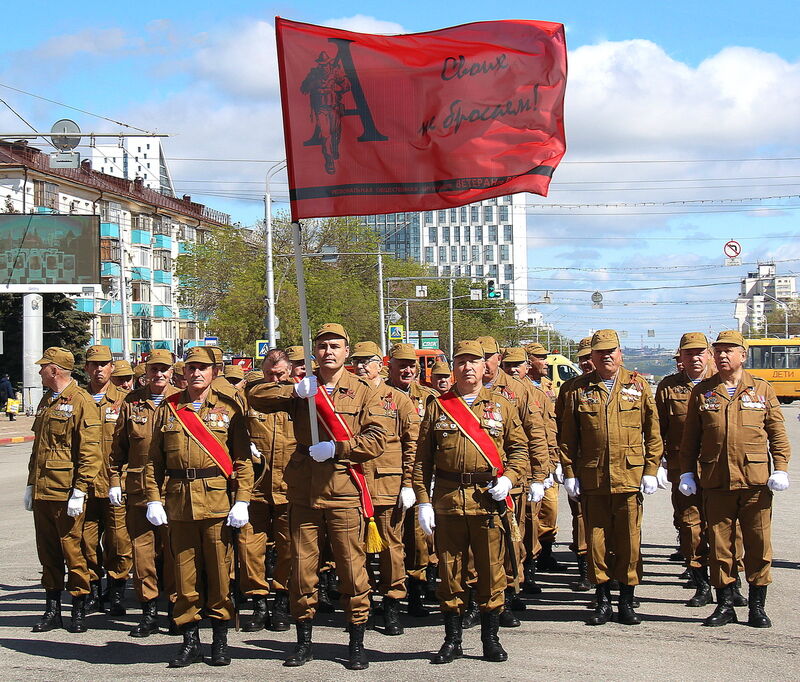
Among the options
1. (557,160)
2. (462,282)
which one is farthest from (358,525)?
(462,282)

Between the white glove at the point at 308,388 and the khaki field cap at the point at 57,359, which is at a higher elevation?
the khaki field cap at the point at 57,359

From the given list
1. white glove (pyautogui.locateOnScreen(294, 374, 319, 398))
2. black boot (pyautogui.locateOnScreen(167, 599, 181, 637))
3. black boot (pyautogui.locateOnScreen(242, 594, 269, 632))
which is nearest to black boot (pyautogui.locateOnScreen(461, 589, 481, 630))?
black boot (pyautogui.locateOnScreen(242, 594, 269, 632))

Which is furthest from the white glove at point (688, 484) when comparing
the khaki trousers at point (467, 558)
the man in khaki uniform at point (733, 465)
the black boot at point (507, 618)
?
the khaki trousers at point (467, 558)

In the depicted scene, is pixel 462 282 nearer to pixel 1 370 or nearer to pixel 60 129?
pixel 1 370

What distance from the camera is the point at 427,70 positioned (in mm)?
7605

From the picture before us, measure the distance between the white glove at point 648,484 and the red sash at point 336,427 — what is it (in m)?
2.24

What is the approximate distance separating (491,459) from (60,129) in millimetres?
15194

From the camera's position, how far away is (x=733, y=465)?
27.0 ft

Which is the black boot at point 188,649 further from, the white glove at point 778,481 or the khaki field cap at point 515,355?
the khaki field cap at point 515,355

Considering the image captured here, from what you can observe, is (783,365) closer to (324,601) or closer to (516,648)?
(324,601)

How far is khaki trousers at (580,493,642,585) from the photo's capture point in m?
8.20

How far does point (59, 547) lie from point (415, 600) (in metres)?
2.84

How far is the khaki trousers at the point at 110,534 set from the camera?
9109 mm

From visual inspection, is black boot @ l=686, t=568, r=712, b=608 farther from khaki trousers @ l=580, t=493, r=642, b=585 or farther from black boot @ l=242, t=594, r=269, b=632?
black boot @ l=242, t=594, r=269, b=632
